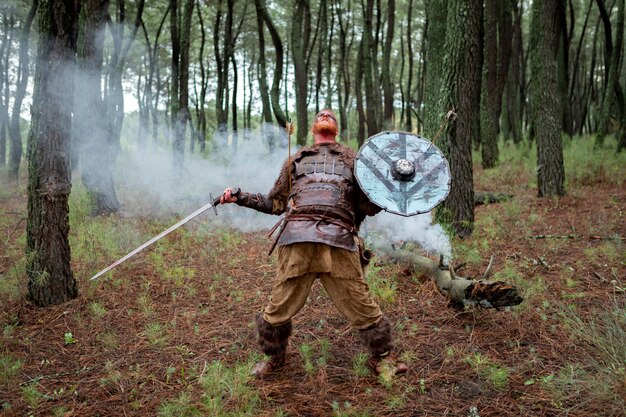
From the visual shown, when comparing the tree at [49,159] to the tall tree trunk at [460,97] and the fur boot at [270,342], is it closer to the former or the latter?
the fur boot at [270,342]

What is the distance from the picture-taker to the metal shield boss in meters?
2.95

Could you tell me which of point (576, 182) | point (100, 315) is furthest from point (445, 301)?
point (576, 182)

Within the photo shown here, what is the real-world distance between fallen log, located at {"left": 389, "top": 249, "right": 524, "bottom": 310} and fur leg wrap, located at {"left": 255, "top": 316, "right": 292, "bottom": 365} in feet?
5.16

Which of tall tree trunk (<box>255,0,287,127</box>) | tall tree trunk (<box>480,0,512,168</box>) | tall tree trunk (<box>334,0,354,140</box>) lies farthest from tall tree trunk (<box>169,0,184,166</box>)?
tall tree trunk (<box>334,0,354,140</box>)

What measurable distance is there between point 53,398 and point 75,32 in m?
3.29

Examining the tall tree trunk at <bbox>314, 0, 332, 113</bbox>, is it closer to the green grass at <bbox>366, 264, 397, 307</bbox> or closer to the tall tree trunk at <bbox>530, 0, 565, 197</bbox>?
the tall tree trunk at <bbox>530, 0, 565, 197</bbox>

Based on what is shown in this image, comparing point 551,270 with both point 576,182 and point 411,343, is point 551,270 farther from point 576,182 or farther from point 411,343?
point 576,182

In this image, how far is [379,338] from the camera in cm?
291

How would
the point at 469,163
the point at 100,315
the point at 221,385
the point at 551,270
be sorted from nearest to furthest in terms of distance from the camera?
1. the point at 221,385
2. the point at 100,315
3. the point at 551,270
4. the point at 469,163

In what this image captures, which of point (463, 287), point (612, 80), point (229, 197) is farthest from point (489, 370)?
point (612, 80)

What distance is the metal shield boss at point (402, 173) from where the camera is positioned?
2.95m

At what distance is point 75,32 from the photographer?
4.14m

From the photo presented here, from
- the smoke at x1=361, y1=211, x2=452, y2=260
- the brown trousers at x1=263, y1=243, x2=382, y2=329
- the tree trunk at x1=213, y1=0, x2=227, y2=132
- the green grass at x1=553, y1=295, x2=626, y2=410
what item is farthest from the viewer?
the tree trunk at x1=213, y1=0, x2=227, y2=132

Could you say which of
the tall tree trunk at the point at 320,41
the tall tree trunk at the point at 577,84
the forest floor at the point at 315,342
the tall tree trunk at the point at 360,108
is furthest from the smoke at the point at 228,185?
the tall tree trunk at the point at 577,84
